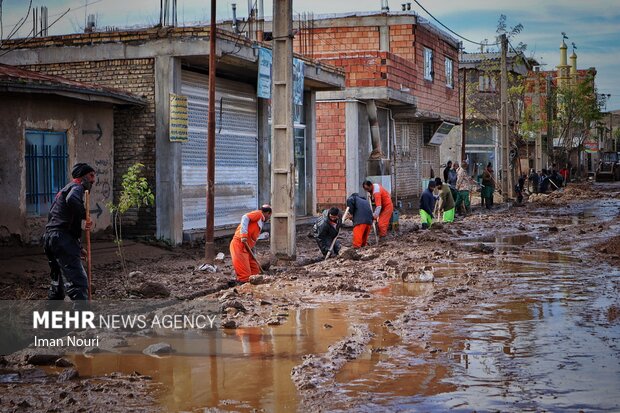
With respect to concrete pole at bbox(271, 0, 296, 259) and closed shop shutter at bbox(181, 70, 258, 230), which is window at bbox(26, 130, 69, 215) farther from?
concrete pole at bbox(271, 0, 296, 259)

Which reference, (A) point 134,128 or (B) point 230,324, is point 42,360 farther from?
(A) point 134,128

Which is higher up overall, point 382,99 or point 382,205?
point 382,99

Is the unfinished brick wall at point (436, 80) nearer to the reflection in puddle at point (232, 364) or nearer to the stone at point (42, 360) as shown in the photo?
the reflection in puddle at point (232, 364)

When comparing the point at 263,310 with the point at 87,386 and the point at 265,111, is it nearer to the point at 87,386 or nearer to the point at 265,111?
the point at 87,386

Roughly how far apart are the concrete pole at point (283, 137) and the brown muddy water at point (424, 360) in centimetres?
435

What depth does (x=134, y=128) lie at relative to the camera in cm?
1736

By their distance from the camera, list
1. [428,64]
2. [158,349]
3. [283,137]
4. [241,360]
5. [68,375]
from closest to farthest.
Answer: [68,375] < [241,360] < [158,349] < [283,137] < [428,64]

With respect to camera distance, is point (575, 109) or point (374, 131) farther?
point (575, 109)

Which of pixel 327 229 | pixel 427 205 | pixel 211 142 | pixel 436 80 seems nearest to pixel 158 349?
pixel 211 142

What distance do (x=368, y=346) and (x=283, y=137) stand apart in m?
7.88

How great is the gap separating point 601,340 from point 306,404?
3604 millimetres

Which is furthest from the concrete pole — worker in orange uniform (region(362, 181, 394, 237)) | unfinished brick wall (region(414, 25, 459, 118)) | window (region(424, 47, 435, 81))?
window (region(424, 47, 435, 81))

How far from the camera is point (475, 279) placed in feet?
42.8

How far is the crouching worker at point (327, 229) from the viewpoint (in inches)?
628
